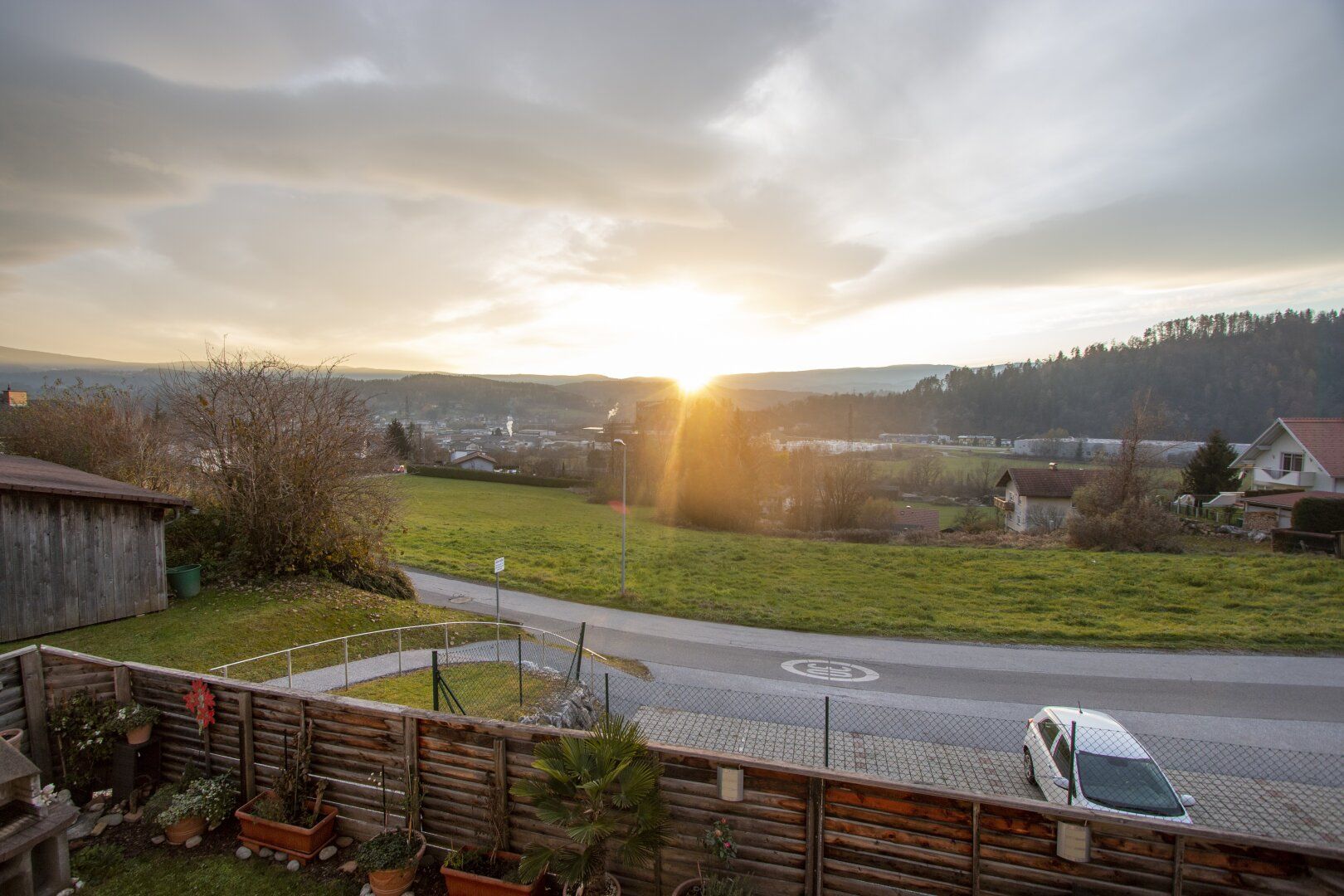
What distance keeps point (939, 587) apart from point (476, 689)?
17.4 meters

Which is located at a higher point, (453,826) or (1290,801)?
(453,826)

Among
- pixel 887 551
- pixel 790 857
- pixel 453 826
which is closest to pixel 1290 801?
pixel 790 857

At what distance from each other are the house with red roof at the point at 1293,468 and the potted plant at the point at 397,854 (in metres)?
43.3

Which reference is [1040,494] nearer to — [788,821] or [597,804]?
[788,821]

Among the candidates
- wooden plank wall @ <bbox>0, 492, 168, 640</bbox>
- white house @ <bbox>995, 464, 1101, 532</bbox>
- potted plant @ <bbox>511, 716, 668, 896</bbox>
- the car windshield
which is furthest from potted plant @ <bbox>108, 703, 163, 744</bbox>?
white house @ <bbox>995, 464, 1101, 532</bbox>

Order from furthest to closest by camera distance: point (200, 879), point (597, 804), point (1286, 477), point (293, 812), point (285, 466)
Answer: point (1286, 477) < point (285, 466) < point (293, 812) < point (200, 879) < point (597, 804)

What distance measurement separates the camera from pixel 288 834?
5.94 m

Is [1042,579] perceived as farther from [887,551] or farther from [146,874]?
[146,874]

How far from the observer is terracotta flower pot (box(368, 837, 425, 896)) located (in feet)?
17.8

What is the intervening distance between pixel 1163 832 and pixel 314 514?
18.3m

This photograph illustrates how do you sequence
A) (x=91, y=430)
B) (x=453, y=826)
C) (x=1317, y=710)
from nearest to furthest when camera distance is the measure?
(x=453, y=826) < (x=1317, y=710) < (x=91, y=430)

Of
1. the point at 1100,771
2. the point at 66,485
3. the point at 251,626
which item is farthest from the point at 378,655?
the point at 1100,771

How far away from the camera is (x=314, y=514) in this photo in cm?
1666

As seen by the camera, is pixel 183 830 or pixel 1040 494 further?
pixel 1040 494
